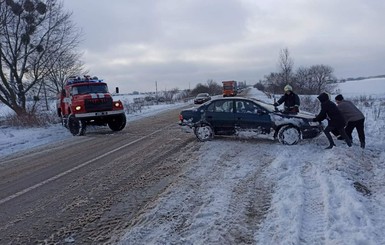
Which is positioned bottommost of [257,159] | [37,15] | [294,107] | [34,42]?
[257,159]

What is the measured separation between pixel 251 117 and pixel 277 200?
252 inches

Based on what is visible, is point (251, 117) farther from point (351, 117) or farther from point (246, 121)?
point (351, 117)

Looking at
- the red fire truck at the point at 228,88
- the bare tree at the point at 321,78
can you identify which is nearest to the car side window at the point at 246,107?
the red fire truck at the point at 228,88

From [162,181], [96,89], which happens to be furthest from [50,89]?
[162,181]

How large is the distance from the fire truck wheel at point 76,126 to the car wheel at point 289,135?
963 centimetres

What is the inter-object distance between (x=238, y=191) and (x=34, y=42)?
23.8 meters

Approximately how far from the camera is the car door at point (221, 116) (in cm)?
1234

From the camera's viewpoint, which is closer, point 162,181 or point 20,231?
point 20,231

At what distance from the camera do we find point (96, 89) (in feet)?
59.1

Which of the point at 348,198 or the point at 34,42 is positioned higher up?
the point at 34,42

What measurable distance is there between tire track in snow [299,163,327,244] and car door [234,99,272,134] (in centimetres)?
471

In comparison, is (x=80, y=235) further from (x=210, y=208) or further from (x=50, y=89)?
(x=50, y=89)

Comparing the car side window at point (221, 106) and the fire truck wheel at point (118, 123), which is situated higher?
the car side window at point (221, 106)

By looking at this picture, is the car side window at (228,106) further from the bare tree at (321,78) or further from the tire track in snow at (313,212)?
the bare tree at (321,78)
